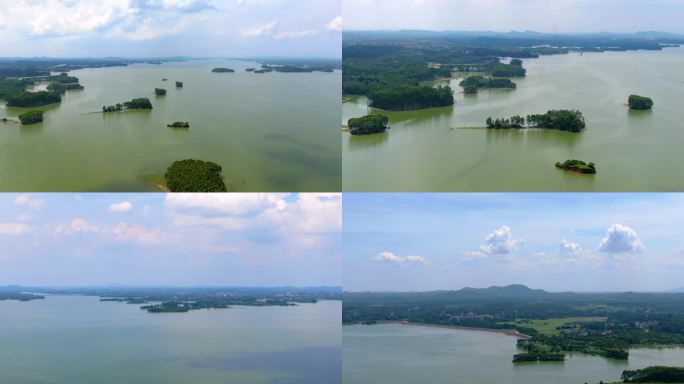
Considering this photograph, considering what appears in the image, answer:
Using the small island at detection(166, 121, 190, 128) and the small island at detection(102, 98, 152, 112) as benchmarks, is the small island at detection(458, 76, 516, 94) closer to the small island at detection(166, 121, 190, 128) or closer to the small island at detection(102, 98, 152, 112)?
the small island at detection(166, 121, 190, 128)

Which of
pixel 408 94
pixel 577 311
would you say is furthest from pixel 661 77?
pixel 577 311

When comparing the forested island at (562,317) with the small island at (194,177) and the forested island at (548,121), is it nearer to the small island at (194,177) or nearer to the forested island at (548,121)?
the small island at (194,177)

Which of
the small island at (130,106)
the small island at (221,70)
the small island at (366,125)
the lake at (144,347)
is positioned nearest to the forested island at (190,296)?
the lake at (144,347)

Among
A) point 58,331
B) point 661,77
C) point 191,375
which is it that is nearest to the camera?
point 191,375

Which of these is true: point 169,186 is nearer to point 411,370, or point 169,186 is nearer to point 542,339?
point 411,370

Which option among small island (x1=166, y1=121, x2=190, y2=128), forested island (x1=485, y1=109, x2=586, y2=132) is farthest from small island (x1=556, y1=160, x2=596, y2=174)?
small island (x1=166, y1=121, x2=190, y2=128)
